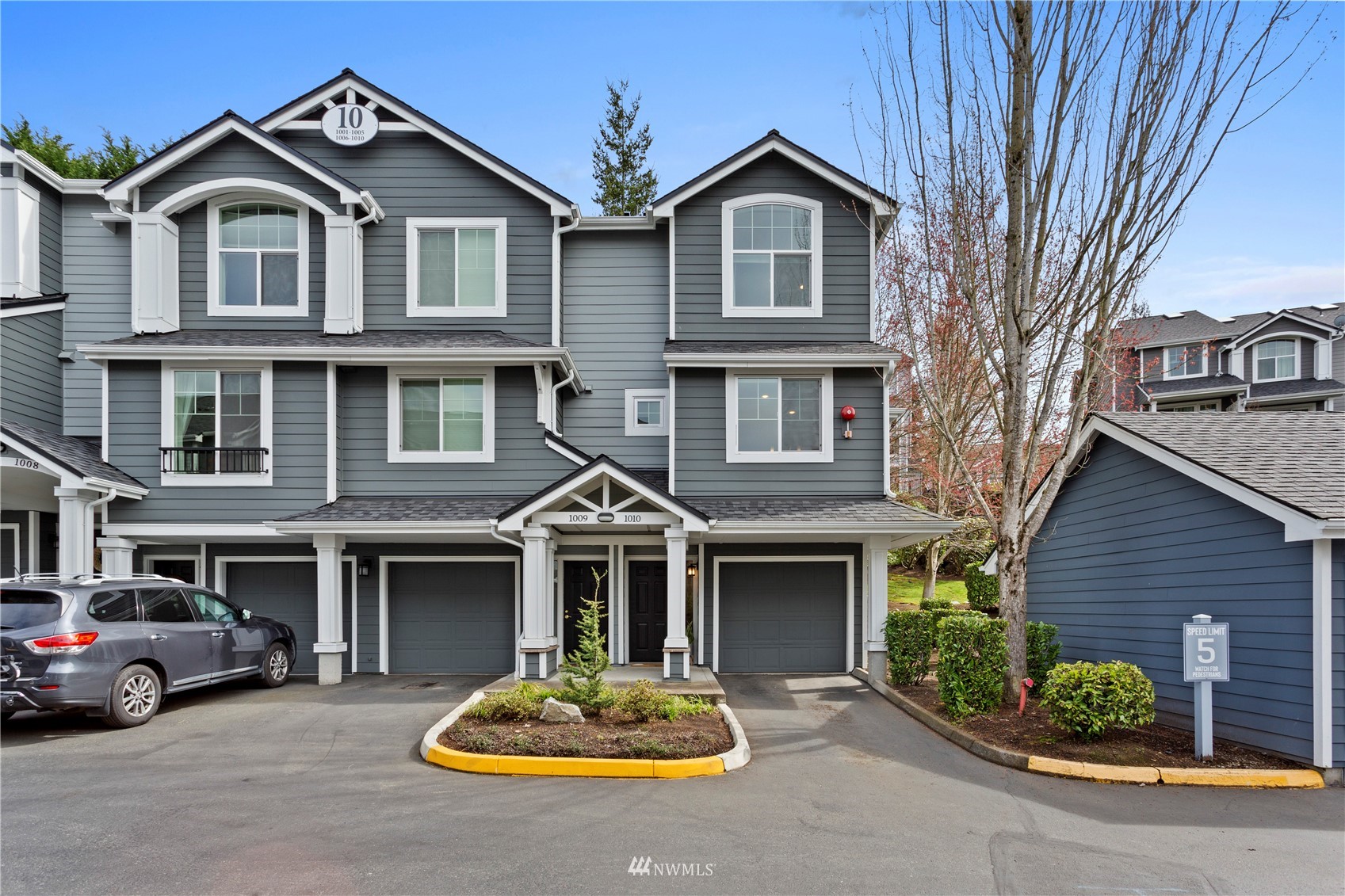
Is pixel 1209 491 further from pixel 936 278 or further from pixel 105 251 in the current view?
pixel 105 251

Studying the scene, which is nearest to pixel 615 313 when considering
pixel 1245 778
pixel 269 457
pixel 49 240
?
pixel 269 457

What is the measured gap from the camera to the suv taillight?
29.3 feet

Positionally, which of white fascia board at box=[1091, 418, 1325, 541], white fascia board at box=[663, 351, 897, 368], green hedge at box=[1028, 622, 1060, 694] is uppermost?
white fascia board at box=[663, 351, 897, 368]

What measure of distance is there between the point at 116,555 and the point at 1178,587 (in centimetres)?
1546


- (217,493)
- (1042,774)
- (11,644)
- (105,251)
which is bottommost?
(1042,774)

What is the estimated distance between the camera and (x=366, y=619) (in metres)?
14.8

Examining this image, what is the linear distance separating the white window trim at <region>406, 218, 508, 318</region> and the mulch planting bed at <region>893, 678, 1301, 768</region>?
33.3 feet

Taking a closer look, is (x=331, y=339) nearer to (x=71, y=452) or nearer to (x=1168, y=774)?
(x=71, y=452)

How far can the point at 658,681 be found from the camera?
12.8 m

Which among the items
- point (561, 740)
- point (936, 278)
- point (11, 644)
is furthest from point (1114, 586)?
point (11, 644)

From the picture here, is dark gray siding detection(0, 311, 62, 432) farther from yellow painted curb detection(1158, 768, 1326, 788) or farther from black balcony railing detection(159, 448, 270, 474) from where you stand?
yellow painted curb detection(1158, 768, 1326, 788)

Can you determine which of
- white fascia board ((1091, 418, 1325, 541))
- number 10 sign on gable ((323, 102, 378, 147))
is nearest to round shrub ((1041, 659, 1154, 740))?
white fascia board ((1091, 418, 1325, 541))

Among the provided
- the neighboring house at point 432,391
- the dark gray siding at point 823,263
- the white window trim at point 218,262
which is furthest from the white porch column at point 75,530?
the dark gray siding at point 823,263

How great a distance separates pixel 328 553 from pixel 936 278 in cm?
1500
